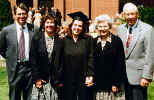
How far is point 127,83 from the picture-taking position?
4918 mm

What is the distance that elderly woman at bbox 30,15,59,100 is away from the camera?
4441 millimetres

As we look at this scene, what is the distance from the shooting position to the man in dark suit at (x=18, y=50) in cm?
491

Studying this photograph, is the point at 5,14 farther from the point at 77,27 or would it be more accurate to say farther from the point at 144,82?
the point at 144,82

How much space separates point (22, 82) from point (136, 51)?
2.22m

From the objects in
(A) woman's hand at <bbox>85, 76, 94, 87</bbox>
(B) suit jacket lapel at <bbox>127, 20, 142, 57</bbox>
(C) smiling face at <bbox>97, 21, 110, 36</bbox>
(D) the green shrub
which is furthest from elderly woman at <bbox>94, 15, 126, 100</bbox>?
(D) the green shrub

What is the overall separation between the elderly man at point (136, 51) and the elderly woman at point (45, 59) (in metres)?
1.31

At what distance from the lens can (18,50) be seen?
492 centimetres

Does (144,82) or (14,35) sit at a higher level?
(14,35)

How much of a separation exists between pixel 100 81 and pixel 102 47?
588 millimetres

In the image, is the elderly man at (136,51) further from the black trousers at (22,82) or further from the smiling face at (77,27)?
the black trousers at (22,82)

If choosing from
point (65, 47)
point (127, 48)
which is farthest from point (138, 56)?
point (65, 47)

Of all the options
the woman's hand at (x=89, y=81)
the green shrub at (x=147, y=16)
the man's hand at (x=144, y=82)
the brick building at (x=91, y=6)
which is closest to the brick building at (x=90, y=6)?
the brick building at (x=91, y=6)

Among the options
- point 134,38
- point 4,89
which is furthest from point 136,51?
point 4,89

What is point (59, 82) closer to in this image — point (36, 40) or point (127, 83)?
point (36, 40)
